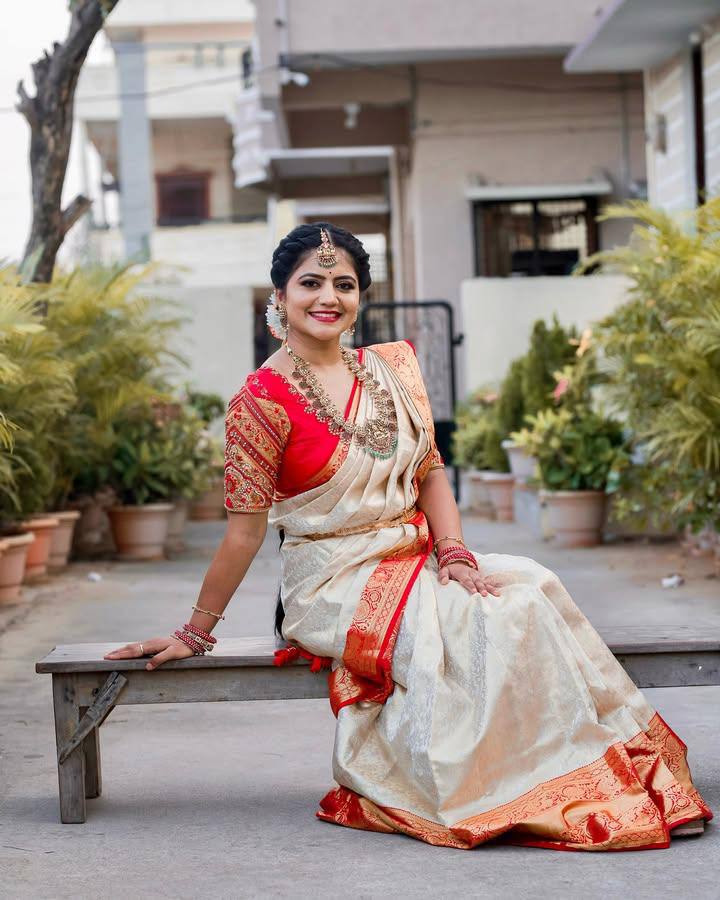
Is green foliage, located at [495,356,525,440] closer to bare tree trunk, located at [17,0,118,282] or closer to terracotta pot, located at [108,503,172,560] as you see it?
terracotta pot, located at [108,503,172,560]

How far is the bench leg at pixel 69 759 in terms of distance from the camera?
11.8 feet

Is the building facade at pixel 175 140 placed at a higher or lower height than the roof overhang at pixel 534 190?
higher

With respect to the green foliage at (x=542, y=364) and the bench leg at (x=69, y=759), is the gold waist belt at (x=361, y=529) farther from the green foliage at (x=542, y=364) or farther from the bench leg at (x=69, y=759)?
the green foliage at (x=542, y=364)

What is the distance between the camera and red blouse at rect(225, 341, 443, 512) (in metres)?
3.68

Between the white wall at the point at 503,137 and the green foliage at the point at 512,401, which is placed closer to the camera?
the green foliage at the point at 512,401

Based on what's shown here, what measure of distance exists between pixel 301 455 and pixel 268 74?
11.5 m

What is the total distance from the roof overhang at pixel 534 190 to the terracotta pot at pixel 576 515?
6.50m

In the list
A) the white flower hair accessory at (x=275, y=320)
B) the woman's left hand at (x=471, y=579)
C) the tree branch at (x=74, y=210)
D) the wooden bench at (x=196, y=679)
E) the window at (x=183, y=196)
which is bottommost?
the wooden bench at (x=196, y=679)

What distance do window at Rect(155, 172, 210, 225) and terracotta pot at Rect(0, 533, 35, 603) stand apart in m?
23.2

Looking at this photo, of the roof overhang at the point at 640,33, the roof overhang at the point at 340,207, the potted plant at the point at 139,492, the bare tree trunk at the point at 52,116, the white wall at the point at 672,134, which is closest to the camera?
the bare tree trunk at the point at 52,116

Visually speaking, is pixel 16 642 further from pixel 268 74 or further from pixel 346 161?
pixel 346 161

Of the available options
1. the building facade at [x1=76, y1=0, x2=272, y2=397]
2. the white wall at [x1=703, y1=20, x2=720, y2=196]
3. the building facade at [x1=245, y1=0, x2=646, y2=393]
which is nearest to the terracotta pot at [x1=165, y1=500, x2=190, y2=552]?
the white wall at [x1=703, y1=20, x2=720, y2=196]

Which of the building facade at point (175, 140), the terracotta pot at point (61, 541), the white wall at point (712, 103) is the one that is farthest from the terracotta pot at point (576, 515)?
the building facade at point (175, 140)

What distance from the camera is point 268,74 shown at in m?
14.4
